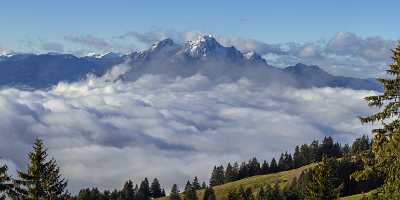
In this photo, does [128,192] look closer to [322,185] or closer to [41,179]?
[322,185]

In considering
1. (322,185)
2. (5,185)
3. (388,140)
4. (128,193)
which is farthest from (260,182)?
(388,140)

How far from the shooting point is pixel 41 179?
32.9 metres

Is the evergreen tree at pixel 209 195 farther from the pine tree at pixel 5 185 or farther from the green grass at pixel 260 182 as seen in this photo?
the pine tree at pixel 5 185

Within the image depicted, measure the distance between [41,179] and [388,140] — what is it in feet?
59.0

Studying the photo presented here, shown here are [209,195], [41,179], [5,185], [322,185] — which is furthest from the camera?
[209,195]

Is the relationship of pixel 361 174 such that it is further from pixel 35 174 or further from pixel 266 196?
pixel 266 196

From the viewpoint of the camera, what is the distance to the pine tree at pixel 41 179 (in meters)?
32.5

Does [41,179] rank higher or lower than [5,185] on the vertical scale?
higher

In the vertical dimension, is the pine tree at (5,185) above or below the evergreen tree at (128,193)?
below

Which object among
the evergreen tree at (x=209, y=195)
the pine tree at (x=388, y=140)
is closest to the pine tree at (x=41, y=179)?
the pine tree at (x=388, y=140)

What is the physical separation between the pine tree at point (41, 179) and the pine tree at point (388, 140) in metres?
16.2

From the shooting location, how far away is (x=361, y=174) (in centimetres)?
2411

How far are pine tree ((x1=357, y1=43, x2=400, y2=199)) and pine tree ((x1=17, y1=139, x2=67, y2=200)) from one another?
16.2 metres

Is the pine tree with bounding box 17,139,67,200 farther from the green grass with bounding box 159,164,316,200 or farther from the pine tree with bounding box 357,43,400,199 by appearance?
the green grass with bounding box 159,164,316,200
